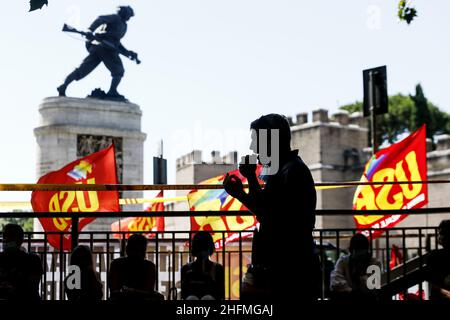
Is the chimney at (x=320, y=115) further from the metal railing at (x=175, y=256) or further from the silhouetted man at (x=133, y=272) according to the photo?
the silhouetted man at (x=133, y=272)

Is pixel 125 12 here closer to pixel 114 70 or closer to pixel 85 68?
pixel 114 70

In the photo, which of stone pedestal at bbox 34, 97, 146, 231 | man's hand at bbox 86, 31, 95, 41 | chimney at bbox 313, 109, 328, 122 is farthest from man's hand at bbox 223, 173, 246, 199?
chimney at bbox 313, 109, 328, 122

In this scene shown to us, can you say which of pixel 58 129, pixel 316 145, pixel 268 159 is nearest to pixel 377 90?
pixel 58 129

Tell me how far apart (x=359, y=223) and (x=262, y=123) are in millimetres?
10669

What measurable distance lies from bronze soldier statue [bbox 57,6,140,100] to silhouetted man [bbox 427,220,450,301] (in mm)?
20294

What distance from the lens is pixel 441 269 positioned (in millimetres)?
7387

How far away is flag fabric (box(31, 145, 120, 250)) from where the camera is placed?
16391 millimetres

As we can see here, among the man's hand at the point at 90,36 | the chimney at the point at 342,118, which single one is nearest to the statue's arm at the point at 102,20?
the man's hand at the point at 90,36

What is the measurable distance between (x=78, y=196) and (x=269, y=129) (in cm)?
1239

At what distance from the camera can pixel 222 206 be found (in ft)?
57.3

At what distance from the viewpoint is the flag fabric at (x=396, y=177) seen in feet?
50.6

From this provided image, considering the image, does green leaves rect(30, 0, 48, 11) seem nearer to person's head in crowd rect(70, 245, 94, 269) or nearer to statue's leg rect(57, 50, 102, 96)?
person's head in crowd rect(70, 245, 94, 269)

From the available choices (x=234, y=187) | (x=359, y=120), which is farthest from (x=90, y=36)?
(x=359, y=120)
